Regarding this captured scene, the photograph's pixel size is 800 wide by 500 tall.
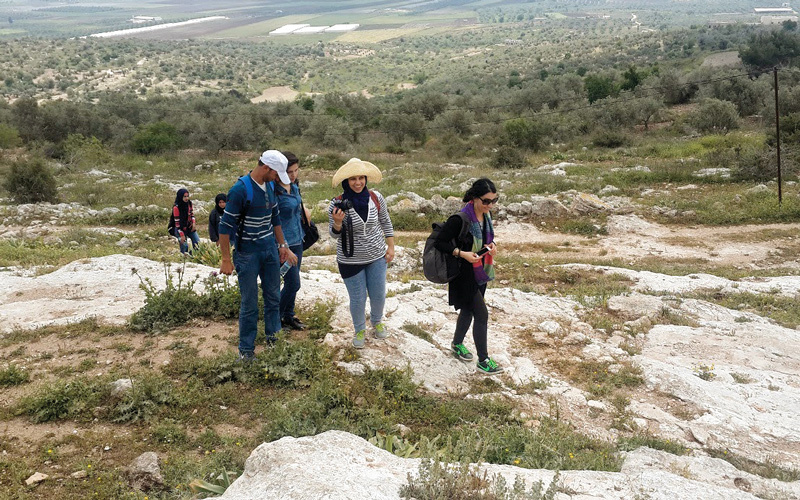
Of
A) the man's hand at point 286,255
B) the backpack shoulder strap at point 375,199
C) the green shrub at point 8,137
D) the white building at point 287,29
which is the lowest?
the man's hand at point 286,255

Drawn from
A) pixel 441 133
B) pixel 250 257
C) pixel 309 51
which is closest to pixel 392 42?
pixel 309 51

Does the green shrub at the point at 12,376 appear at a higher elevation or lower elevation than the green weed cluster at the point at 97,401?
higher

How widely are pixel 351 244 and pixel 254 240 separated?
86 centimetres

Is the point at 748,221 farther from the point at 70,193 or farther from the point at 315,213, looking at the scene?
the point at 70,193

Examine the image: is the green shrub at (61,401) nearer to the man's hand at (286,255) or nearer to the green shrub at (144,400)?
the green shrub at (144,400)

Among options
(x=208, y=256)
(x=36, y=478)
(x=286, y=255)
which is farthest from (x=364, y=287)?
(x=208, y=256)

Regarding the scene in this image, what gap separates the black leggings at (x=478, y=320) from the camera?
507cm

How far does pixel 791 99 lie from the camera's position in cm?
2386

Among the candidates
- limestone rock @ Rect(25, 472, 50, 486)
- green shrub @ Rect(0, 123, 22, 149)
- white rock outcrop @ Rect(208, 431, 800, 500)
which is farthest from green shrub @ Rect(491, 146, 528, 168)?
green shrub @ Rect(0, 123, 22, 149)

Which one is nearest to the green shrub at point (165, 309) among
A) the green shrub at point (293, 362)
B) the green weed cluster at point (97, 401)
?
the green weed cluster at point (97, 401)

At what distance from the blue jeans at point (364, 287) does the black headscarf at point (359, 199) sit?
19.3 inches

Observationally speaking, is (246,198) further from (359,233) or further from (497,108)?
(497,108)

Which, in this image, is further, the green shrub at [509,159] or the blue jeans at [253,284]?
the green shrub at [509,159]

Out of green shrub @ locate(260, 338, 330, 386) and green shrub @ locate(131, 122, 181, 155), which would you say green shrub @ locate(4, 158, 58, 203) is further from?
green shrub @ locate(260, 338, 330, 386)
